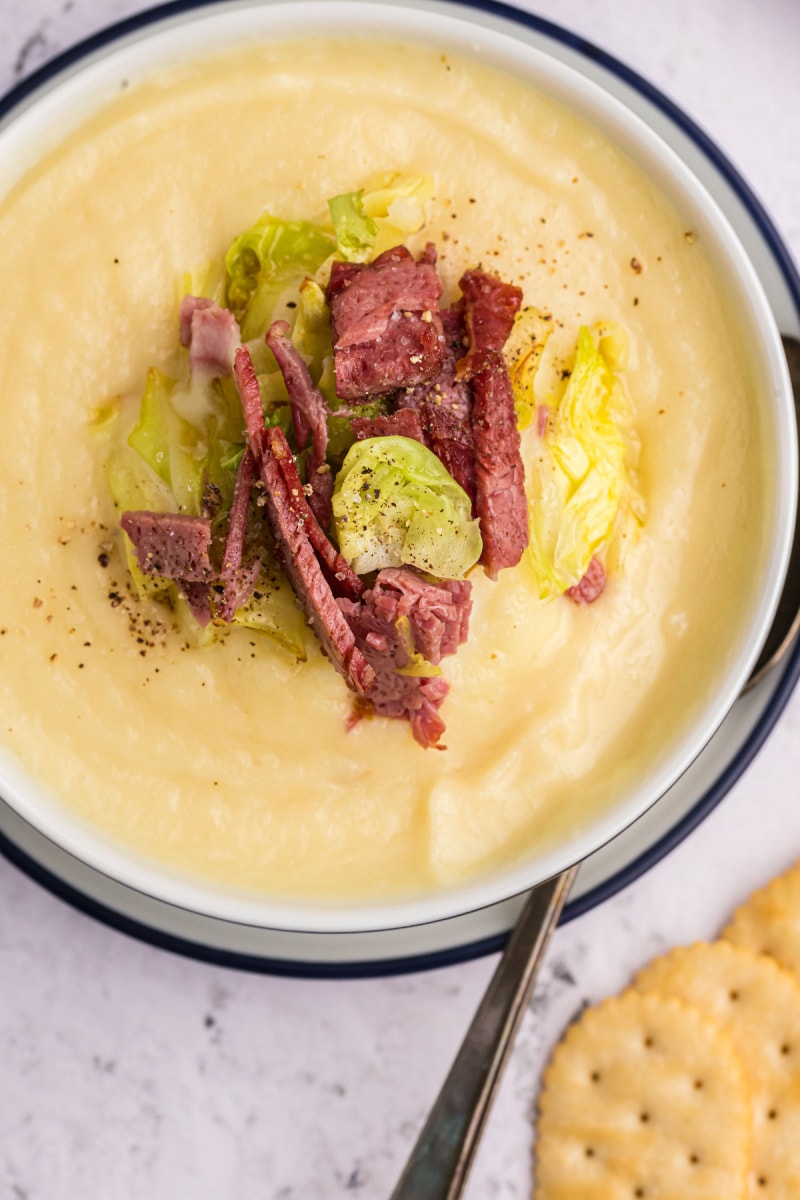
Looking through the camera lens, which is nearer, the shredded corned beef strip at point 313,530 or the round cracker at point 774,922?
the shredded corned beef strip at point 313,530

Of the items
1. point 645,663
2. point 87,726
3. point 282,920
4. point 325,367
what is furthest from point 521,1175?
point 325,367

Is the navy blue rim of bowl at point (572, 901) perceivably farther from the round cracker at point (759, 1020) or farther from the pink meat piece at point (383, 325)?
the pink meat piece at point (383, 325)

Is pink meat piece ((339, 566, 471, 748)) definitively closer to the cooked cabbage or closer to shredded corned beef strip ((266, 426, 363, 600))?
shredded corned beef strip ((266, 426, 363, 600))

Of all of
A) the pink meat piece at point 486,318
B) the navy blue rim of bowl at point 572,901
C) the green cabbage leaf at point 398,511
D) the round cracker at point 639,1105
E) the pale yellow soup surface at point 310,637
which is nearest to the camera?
the green cabbage leaf at point 398,511

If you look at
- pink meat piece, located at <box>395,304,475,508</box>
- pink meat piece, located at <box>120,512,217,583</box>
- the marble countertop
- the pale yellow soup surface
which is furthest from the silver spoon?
pink meat piece, located at <box>120,512,217,583</box>

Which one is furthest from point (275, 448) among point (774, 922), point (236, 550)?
point (774, 922)

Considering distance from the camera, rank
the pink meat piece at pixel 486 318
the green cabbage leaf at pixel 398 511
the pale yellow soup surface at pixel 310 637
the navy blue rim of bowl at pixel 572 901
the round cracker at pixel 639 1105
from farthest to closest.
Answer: the round cracker at pixel 639 1105 → the navy blue rim of bowl at pixel 572 901 → the pale yellow soup surface at pixel 310 637 → the pink meat piece at pixel 486 318 → the green cabbage leaf at pixel 398 511

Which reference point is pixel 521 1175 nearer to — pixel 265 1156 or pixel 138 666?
pixel 265 1156

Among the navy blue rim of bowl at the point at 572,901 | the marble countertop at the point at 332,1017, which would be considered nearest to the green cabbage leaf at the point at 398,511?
the navy blue rim of bowl at the point at 572,901
